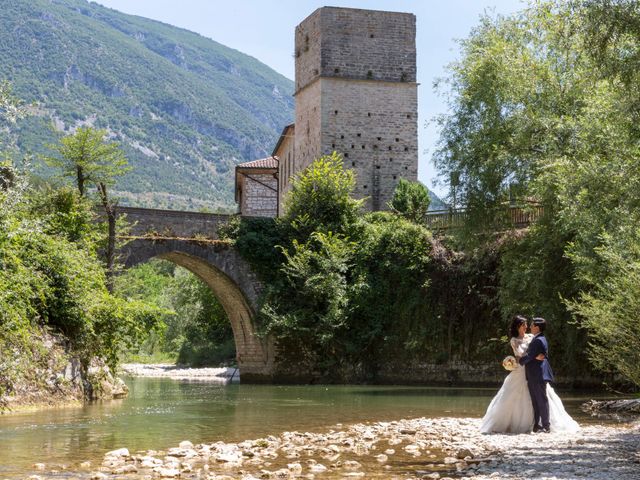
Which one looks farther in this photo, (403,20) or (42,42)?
(42,42)

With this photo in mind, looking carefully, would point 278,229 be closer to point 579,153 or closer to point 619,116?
point 579,153

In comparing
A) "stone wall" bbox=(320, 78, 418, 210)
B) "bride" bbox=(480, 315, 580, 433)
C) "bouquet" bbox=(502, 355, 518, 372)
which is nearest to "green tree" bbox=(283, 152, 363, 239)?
"stone wall" bbox=(320, 78, 418, 210)

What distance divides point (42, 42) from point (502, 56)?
14421 centimetres

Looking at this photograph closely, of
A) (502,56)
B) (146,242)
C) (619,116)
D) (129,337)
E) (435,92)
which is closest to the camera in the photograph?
(619,116)

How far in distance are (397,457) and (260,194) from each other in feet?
133

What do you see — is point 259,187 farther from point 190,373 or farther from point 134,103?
point 134,103

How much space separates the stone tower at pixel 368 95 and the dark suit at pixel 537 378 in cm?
2529

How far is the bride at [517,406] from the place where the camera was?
11.5 metres

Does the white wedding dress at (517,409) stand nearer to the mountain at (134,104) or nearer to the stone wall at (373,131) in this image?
the stone wall at (373,131)

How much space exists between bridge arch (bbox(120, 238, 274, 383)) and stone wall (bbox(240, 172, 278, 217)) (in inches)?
629

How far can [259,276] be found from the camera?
31.5 meters

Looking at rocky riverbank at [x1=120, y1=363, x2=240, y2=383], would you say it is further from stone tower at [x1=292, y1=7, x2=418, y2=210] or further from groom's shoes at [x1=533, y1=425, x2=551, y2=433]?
groom's shoes at [x1=533, y1=425, x2=551, y2=433]

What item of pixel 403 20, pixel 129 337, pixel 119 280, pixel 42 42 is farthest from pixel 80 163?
pixel 42 42

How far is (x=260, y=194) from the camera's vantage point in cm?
5012
